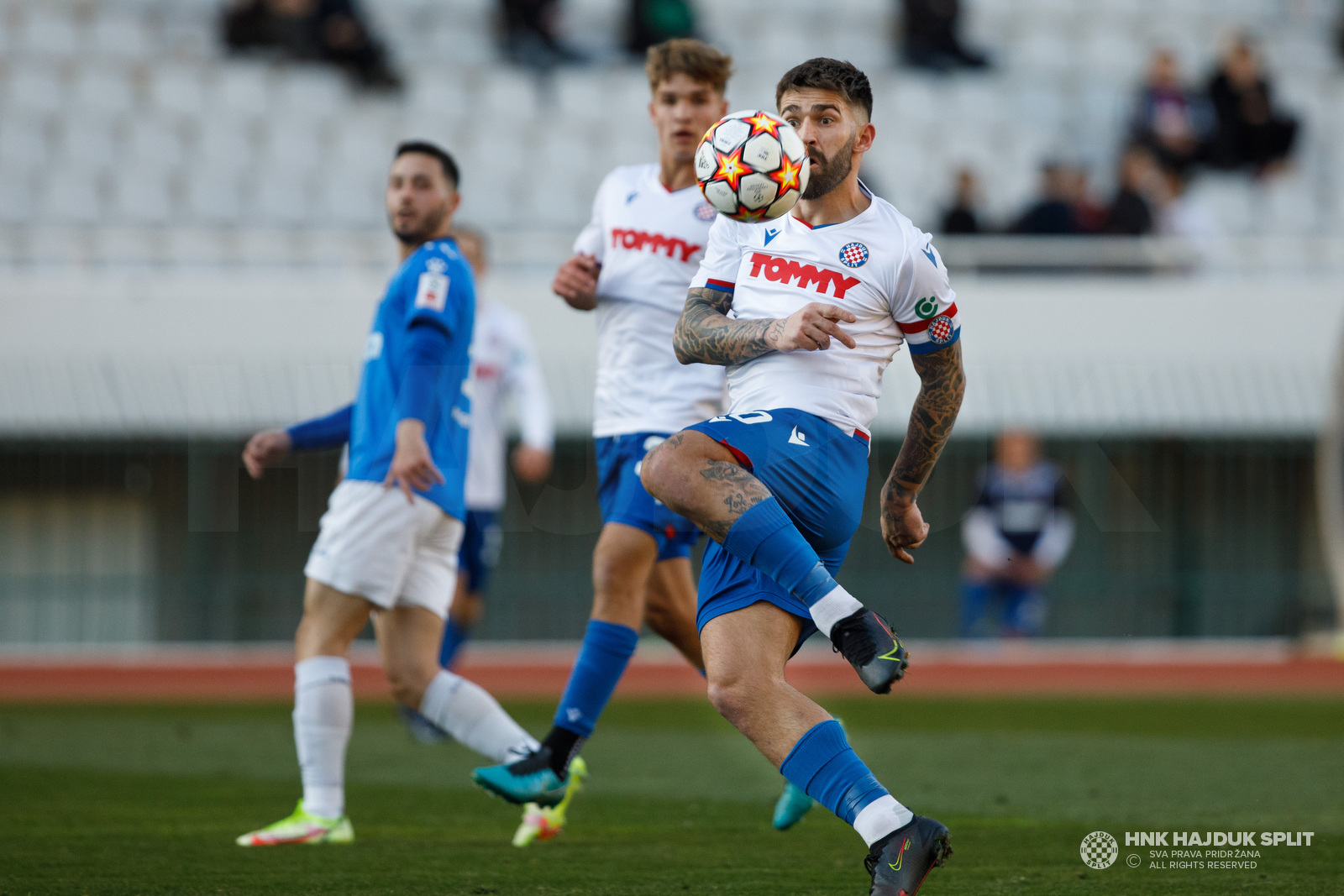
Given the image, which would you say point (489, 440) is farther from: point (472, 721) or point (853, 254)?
point (853, 254)

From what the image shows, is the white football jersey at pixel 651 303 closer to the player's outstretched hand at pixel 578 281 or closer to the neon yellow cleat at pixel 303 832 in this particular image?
the player's outstretched hand at pixel 578 281

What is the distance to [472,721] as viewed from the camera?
538cm

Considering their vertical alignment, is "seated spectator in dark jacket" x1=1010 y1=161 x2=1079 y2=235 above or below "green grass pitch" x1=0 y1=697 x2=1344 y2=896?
above

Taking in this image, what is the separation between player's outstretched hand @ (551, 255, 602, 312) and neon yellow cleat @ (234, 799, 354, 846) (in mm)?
1903

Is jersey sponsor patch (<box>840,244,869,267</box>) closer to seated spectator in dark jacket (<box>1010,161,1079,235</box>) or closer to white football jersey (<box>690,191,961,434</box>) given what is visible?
white football jersey (<box>690,191,961,434</box>)

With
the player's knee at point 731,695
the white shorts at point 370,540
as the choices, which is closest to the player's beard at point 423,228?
the white shorts at point 370,540

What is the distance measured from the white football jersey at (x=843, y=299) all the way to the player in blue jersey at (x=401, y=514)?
4.76 ft

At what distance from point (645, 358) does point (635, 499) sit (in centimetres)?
53

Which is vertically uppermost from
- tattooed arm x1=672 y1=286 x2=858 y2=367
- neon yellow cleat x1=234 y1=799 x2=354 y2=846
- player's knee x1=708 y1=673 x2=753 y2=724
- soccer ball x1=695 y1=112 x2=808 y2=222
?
soccer ball x1=695 y1=112 x2=808 y2=222

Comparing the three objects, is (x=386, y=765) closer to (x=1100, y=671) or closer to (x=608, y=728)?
(x=608, y=728)

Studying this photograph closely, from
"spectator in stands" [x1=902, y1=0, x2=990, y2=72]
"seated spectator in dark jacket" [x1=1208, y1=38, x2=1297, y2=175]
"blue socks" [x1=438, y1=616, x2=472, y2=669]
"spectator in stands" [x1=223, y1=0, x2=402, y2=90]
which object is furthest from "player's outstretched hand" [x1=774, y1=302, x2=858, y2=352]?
"spectator in stands" [x1=902, y1=0, x2=990, y2=72]

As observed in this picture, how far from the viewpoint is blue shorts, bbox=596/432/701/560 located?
17.7 feet

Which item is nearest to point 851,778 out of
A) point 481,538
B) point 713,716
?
point 481,538

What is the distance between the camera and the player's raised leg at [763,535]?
341 cm
